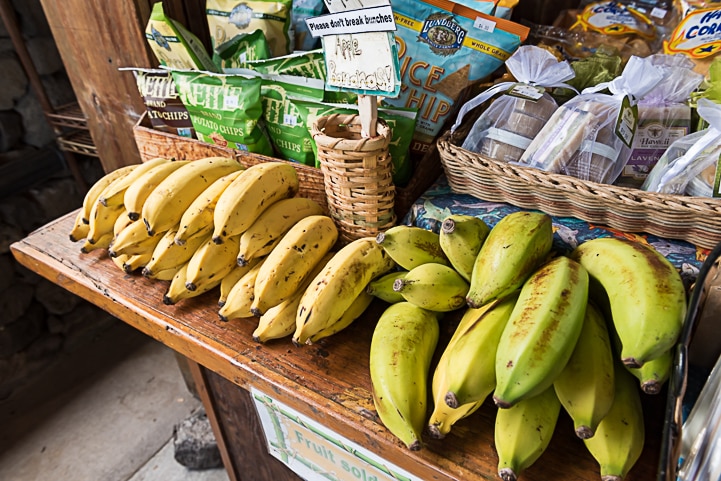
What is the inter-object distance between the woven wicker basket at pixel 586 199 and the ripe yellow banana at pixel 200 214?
0.48m

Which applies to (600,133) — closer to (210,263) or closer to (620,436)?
(620,436)

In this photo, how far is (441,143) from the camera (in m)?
0.97

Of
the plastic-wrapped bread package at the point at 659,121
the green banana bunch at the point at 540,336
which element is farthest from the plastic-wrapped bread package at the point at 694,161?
the green banana bunch at the point at 540,336

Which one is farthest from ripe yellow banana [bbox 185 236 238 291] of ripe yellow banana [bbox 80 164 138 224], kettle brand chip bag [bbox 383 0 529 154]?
kettle brand chip bag [bbox 383 0 529 154]

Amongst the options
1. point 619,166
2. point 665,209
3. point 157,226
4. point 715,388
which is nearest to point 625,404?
point 715,388

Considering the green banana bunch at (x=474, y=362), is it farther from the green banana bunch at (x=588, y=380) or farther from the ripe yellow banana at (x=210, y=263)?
the ripe yellow banana at (x=210, y=263)

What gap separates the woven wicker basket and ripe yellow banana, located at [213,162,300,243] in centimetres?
35

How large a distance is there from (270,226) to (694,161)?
0.77 m

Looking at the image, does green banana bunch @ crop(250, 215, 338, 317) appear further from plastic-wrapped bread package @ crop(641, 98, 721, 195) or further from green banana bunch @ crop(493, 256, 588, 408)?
plastic-wrapped bread package @ crop(641, 98, 721, 195)

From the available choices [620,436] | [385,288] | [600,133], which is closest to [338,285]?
[385,288]

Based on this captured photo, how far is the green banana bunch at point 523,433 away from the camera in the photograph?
0.55 m

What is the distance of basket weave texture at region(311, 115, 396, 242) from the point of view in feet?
2.71

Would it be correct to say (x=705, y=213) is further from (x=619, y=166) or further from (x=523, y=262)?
(x=523, y=262)

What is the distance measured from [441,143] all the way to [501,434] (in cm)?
60
